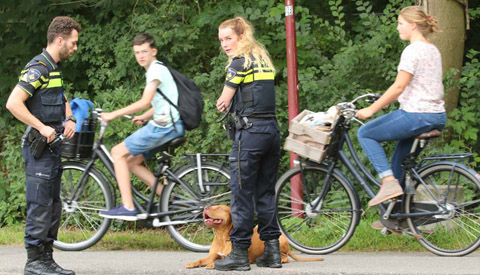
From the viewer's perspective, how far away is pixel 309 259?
671 centimetres

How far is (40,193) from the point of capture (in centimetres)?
611

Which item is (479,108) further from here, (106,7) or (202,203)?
(106,7)

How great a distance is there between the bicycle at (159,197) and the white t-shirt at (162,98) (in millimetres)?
221

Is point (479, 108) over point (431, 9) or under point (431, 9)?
under

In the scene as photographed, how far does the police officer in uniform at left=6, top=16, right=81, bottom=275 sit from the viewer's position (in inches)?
237

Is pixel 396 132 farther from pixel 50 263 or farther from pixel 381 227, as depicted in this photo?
pixel 50 263

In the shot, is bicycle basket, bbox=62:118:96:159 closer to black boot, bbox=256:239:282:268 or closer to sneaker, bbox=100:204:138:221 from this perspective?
sneaker, bbox=100:204:138:221

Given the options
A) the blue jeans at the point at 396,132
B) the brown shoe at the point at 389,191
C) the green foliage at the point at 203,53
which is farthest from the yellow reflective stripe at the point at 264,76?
the green foliage at the point at 203,53

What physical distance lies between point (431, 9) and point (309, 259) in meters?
3.75

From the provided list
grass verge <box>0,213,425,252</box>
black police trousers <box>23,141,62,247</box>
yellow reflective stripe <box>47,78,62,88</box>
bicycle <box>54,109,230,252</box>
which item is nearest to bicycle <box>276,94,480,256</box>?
grass verge <box>0,213,425,252</box>

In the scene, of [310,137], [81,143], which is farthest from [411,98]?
[81,143]

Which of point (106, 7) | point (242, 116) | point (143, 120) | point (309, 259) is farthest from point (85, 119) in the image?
point (106, 7)

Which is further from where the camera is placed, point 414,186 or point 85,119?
point 85,119

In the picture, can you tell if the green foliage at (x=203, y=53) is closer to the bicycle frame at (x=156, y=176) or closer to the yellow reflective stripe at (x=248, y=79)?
the bicycle frame at (x=156, y=176)
